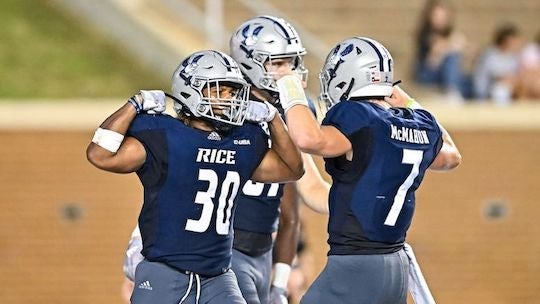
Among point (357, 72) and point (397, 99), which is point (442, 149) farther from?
point (357, 72)

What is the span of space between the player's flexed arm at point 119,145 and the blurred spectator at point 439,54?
6.63 m

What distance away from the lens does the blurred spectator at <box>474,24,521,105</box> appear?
1266cm

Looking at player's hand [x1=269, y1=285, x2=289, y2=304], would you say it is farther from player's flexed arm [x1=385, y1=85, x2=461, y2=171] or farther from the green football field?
the green football field

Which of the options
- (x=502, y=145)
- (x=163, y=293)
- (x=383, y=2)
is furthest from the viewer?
(x=383, y=2)

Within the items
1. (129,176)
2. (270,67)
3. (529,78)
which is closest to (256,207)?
(270,67)

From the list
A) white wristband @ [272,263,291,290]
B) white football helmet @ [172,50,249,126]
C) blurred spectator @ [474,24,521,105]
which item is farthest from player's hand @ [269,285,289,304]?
blurred spectator @ [474,24,521,105]

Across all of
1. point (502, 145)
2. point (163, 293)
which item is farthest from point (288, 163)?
point (502, 145)

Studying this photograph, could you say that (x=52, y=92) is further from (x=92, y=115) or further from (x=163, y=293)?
(x=163, y=293)

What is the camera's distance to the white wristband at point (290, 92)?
6152mm

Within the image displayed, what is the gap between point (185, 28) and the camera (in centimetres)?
1288

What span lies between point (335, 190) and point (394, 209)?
0.27 m

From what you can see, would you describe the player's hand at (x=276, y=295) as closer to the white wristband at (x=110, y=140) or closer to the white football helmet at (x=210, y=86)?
the white football helmet at (x=210, y=86)

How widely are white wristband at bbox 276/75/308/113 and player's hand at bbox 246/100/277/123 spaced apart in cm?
12

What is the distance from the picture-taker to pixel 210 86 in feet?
20.4
